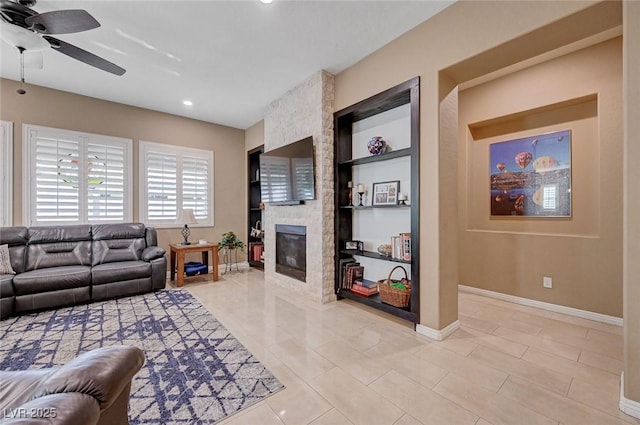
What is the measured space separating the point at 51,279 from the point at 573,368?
532cm

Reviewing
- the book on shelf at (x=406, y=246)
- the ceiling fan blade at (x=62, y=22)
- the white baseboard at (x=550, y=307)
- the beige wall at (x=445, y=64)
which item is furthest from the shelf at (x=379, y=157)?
the ceiling fan blade at (x=62, y=22)

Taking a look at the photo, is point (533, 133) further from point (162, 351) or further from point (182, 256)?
point (182, 256)

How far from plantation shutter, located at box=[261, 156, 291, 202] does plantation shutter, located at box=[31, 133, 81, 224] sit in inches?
112

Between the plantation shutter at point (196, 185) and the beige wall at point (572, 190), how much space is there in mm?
4643

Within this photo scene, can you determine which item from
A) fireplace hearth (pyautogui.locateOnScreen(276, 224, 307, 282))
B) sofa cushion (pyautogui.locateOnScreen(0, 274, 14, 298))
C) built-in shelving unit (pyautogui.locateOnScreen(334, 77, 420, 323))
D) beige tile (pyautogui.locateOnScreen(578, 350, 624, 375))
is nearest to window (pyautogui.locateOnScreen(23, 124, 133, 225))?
sofa cushion (pyautogui.locateOnScreen(0, 274, 14, 298))

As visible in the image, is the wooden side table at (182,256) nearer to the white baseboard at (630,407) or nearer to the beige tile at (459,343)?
the beige tile at (459,343)

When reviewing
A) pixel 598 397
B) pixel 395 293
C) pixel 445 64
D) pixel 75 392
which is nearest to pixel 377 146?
pixel 445 64

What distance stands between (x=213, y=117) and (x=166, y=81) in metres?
1.48

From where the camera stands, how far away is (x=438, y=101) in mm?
2561

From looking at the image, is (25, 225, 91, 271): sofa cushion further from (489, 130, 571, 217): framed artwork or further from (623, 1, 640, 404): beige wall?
(489, 130, 571, 217): framed artwork

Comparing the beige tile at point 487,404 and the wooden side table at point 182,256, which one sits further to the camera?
the wooden side table at point 182,256

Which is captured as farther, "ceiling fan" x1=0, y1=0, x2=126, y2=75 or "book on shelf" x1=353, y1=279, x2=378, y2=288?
"book on shelf" x1=353, y1=279, x2=378, y2=288

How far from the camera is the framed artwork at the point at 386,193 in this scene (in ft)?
10.5

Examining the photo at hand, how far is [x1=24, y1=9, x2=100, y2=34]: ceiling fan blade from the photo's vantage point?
198 centimetres
